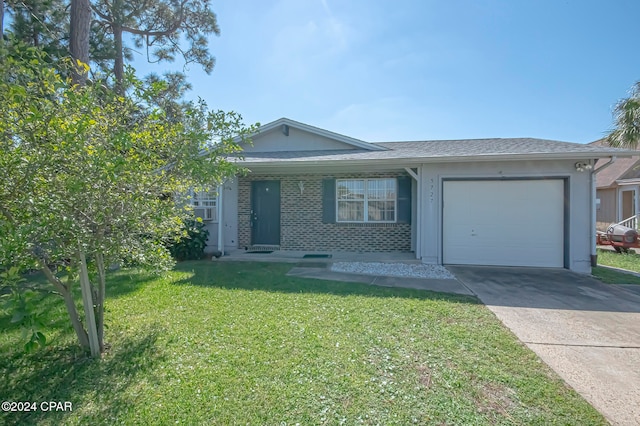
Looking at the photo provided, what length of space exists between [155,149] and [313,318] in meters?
2.96

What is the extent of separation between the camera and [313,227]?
1007 centimetres

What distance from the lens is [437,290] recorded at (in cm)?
581

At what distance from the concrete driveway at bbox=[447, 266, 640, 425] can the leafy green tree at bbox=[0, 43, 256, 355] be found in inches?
166

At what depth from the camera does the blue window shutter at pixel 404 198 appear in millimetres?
9508

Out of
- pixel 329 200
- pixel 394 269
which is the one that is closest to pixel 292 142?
pixel 329 200

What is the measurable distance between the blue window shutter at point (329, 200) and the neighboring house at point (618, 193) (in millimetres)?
13585

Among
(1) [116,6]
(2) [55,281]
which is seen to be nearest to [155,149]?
→ (2) [55,281]

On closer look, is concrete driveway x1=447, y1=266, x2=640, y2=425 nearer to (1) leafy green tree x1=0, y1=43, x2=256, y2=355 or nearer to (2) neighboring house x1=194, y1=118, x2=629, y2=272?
(2) neighboring house x1=194, y1=118, x2=629, y2=272

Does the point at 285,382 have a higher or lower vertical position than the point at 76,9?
lower

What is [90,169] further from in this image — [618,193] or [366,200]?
[618,193]

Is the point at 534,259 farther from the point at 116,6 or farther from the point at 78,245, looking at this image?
the point at 116,6

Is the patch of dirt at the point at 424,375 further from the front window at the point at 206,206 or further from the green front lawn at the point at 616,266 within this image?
the front window at the point at 206,206

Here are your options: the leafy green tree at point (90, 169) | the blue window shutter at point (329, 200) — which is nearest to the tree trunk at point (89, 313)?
the leafy green tree at point (90, 169)

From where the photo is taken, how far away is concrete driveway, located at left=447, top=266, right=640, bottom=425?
278 cm
